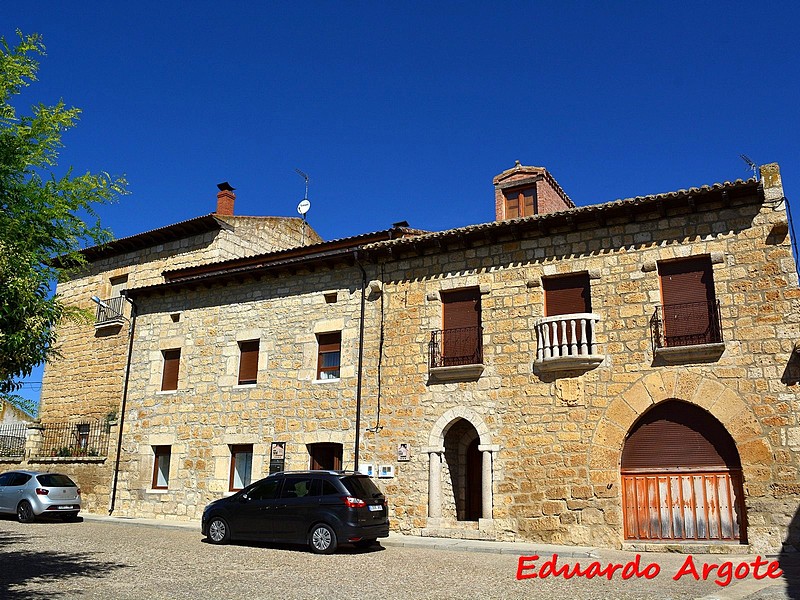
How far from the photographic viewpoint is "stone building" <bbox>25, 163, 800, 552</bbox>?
13234 millimetres

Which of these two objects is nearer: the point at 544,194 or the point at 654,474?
the point at 654,474

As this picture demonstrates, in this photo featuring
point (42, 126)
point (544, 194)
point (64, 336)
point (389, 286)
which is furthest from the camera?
point (64, 336)

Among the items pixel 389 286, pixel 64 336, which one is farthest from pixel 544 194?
pixel 64 336

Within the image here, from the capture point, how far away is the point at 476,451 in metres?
16.2

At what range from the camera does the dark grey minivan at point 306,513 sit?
40.6 feet

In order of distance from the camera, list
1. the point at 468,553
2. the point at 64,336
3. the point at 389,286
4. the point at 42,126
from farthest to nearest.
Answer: the point at 64,336
the point at 389,286
the point at 468,553
the point at 42,126

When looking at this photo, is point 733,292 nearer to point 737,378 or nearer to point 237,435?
point 737,378

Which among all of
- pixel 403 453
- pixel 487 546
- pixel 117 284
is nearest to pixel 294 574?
pixel 487 546

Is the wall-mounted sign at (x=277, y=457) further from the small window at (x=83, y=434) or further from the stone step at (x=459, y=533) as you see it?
the small window at (x=83, y=434)

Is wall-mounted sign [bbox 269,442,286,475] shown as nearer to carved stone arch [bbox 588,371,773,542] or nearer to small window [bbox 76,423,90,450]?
carved stone arch [bbox 588,371,773,542]


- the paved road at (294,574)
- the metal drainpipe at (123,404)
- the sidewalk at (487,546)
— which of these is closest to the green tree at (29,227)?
the paved road at (294,574)

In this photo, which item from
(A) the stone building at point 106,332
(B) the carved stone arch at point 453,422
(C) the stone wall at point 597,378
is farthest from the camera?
(A) the stone building at point 106,332

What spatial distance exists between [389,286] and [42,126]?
9.76 meters

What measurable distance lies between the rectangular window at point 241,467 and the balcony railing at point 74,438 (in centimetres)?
509
